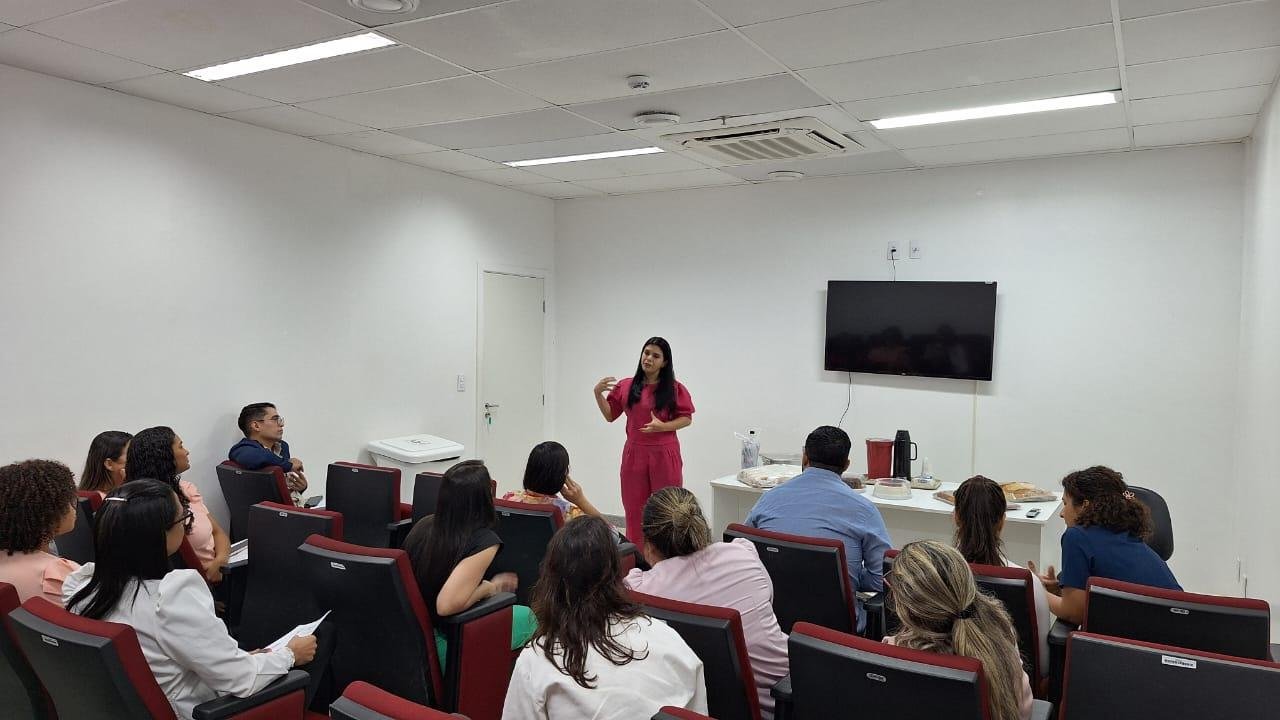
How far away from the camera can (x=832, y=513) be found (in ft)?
10.6

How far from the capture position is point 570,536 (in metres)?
1.90

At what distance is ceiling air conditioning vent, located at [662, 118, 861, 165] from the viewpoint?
188 inches

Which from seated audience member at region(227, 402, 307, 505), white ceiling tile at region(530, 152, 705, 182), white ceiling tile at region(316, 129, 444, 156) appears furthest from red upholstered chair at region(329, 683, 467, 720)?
white ceiling tile at region(530, 152, 705, 182)

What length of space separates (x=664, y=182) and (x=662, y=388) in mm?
2066

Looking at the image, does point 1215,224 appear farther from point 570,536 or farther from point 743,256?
point 570,536

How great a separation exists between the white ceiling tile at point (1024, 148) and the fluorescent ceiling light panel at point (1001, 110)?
650 mm

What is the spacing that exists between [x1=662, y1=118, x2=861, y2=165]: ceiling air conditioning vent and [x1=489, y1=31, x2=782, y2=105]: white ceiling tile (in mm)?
892

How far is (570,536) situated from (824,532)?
157cm

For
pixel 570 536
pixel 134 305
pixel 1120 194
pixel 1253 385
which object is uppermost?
pixel 1120 194

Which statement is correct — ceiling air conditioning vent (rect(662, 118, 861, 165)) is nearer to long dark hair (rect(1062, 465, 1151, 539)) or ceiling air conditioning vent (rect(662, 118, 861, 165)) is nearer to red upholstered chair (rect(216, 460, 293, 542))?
long dark hair (rect(1062, 465, 1151, 539))

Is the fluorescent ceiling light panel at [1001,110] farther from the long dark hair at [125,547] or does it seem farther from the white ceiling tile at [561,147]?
the long dark hair at [125,547]

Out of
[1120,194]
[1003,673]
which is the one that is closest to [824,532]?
[1003,673]

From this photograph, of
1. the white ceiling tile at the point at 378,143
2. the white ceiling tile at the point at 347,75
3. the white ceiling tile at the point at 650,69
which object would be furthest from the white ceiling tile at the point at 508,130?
the white ceiling tile at the point at 347,75

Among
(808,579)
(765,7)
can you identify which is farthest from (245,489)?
(765,7)
